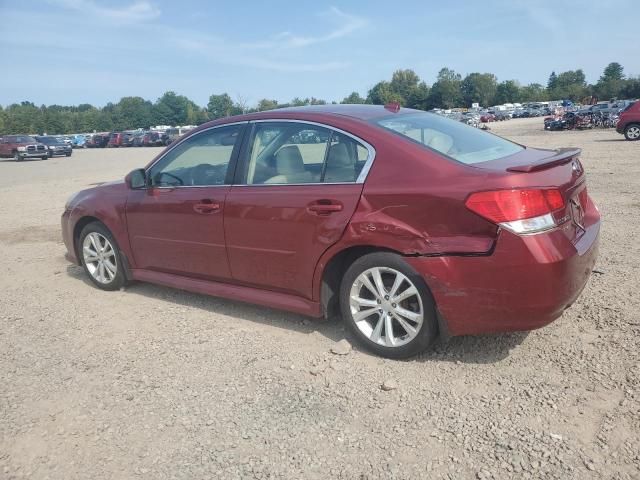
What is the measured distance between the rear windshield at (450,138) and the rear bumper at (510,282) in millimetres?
694

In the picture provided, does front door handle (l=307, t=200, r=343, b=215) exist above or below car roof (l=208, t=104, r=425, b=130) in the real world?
below

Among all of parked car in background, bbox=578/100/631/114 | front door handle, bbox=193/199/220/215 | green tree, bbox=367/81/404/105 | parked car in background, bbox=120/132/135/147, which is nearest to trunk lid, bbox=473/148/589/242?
front door handle, bbox=193/199/220/215

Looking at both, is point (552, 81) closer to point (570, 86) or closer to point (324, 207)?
point (570, 86)

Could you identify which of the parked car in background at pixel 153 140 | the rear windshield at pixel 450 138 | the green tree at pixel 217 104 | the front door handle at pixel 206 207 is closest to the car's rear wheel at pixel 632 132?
the rear windshield at pixel 450 138

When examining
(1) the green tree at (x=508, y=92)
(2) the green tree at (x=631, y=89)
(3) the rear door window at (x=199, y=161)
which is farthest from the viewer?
(1) the green tree at (x=508, y=92)

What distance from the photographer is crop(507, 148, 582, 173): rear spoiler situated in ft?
10.3

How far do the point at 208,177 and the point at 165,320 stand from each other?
4.22 ft

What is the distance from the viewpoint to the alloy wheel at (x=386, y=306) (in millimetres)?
3469

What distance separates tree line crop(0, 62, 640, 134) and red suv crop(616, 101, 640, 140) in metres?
83.0

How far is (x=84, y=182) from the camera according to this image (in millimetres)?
17438

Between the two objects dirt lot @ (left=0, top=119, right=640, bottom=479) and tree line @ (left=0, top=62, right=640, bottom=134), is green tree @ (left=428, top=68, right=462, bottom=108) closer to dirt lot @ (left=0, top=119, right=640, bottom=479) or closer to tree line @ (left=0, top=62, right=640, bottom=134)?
tree line @ (left=0, top=62, right=640, bottom=134)

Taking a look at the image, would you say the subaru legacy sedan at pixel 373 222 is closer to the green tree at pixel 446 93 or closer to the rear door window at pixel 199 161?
the rear door window at pixel 199 161

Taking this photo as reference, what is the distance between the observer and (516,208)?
A: 10.0 ft

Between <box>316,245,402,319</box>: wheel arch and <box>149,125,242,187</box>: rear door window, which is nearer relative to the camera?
<box>316,245,402,319</box>: wheel arch
